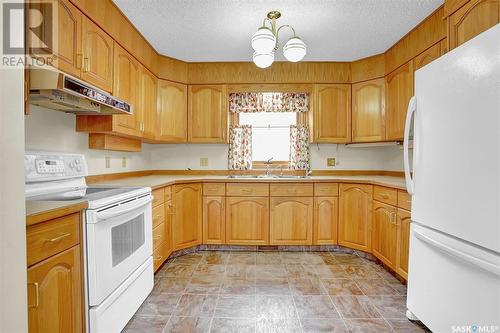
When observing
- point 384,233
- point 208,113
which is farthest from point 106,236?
point 384,233

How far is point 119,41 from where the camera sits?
7.27 ft

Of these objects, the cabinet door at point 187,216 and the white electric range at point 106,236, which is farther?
the cabinet door at point 187,216

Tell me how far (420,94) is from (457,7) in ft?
1.82

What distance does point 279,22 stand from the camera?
7.73 ft

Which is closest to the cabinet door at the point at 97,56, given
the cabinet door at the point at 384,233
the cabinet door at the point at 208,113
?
the cabinet door at the point at 208,113

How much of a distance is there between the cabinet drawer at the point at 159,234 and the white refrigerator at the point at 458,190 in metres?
2.03

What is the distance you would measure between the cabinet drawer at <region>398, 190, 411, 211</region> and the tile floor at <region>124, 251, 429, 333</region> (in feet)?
2.27

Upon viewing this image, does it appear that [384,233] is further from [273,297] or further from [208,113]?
[208,113]

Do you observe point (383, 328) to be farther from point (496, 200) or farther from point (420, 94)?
point (420, 94)

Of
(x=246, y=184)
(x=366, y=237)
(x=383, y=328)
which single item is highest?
(x=246, y=184)

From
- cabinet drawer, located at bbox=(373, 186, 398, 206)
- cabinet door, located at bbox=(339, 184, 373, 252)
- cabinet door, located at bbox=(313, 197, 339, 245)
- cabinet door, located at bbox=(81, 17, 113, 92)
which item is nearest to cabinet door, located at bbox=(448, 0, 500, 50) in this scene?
cabinet drawer, located at bbox=(373, 186, 398, 206)

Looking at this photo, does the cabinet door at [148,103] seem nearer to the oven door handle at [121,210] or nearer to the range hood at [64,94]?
the range hood at [64,94]

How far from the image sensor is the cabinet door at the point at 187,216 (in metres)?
2.84

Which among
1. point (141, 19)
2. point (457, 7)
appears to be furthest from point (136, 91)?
point (457, 7)
